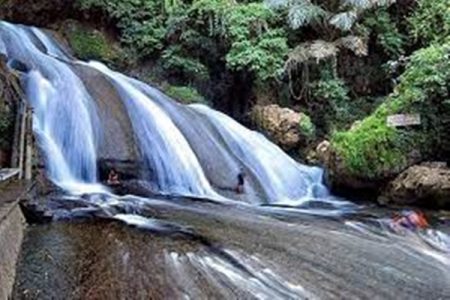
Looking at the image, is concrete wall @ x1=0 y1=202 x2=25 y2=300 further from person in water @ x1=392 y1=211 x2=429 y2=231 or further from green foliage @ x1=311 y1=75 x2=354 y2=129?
green foliage @ x1=311 y1=75 x2=354 y2=129

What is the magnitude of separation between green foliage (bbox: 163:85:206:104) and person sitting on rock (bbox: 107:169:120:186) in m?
4.54

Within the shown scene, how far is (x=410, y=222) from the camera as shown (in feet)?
28.8

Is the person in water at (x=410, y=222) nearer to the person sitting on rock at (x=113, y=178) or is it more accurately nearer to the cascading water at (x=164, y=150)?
the cascading water at (x=164, y=150)

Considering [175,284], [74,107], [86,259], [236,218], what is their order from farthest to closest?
[74,107] < [236,218] < [86,259] < [175,284]

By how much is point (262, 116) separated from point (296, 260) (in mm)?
8868

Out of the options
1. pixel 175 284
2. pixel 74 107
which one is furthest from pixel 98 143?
pixel 175 284

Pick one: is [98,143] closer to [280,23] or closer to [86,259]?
[86,259]

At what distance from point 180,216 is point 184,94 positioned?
756 centimetres

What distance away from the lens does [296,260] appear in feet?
20.6

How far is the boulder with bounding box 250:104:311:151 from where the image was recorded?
561 inches

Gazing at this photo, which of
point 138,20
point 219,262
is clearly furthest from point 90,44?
point 219,262

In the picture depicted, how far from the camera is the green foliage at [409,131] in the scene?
11258 mm

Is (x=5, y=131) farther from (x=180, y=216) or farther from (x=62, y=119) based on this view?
(x=180, y=216)

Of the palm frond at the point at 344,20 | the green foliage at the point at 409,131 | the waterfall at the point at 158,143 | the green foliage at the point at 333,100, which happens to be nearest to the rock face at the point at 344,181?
the green foliage at the point at 409,131
